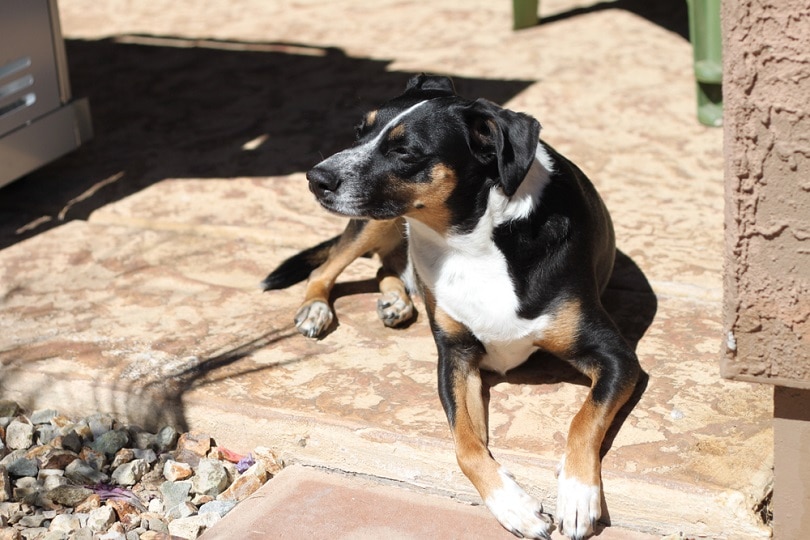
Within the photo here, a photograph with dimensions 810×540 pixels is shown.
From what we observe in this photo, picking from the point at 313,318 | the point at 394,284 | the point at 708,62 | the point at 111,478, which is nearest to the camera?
the point at 111,478

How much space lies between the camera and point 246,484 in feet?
9.95

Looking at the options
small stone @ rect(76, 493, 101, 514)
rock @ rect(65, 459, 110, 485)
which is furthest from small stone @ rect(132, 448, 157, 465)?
small stone @ rect(76, 493, 101, 514)

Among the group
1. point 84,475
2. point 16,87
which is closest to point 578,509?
point 84,475

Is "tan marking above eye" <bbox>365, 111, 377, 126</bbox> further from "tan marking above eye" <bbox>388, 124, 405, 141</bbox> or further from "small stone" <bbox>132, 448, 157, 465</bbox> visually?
"small stone" <bbox>132, 448, 157, 465</bbox>

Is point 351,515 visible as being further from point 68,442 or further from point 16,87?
point 16,87

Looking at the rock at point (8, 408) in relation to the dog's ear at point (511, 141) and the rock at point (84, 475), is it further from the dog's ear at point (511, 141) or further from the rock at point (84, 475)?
the dog's ear at point (511, 141)

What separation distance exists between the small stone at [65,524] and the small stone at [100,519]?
34 mm

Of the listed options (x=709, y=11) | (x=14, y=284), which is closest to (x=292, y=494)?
(x=14, y=284)

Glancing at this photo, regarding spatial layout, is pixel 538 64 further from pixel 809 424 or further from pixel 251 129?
pixel 809 424

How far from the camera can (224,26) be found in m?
7.63

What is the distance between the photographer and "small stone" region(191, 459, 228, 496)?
3045 mm

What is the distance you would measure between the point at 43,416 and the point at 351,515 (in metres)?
1.16

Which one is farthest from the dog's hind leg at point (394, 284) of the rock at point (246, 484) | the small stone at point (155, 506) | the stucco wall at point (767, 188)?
the stucco wall at point (767, 188)

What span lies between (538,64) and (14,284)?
3.53m
